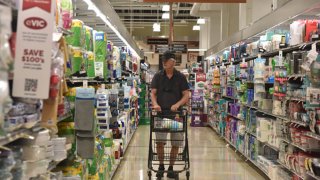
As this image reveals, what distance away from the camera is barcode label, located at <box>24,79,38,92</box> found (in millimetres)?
2029

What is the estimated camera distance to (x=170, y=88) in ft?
20.9

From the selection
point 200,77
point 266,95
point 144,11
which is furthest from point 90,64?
point 144,11

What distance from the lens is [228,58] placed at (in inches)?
425

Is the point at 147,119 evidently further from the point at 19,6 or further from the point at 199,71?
the point at 19,6

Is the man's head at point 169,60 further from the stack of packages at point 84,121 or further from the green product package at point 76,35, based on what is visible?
the stack of packages at point 84,121

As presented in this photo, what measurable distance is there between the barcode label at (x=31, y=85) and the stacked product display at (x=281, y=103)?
10.8 ft

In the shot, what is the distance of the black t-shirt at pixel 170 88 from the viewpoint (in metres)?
6.34

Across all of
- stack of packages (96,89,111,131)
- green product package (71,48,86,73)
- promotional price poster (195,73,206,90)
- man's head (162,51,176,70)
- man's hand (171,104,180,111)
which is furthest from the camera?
promotional price poster (195,73,206,90)

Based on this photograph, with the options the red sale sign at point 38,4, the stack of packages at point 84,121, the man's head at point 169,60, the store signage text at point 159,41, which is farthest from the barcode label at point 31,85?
the store signage text at point 159,41

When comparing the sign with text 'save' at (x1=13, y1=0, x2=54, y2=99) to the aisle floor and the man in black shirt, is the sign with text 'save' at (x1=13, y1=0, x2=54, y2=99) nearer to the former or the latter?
the man in black shirt

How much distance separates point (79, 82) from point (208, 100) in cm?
1073

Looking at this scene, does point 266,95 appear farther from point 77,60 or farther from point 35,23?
point 35,23

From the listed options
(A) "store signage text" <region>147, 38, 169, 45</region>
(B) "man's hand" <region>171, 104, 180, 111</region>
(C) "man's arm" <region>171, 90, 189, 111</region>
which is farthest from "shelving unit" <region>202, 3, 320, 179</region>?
(A) "store signage text" <region>147, 38, 169, 45</region>

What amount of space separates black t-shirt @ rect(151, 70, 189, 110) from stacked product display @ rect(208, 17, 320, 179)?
1.39 meters
